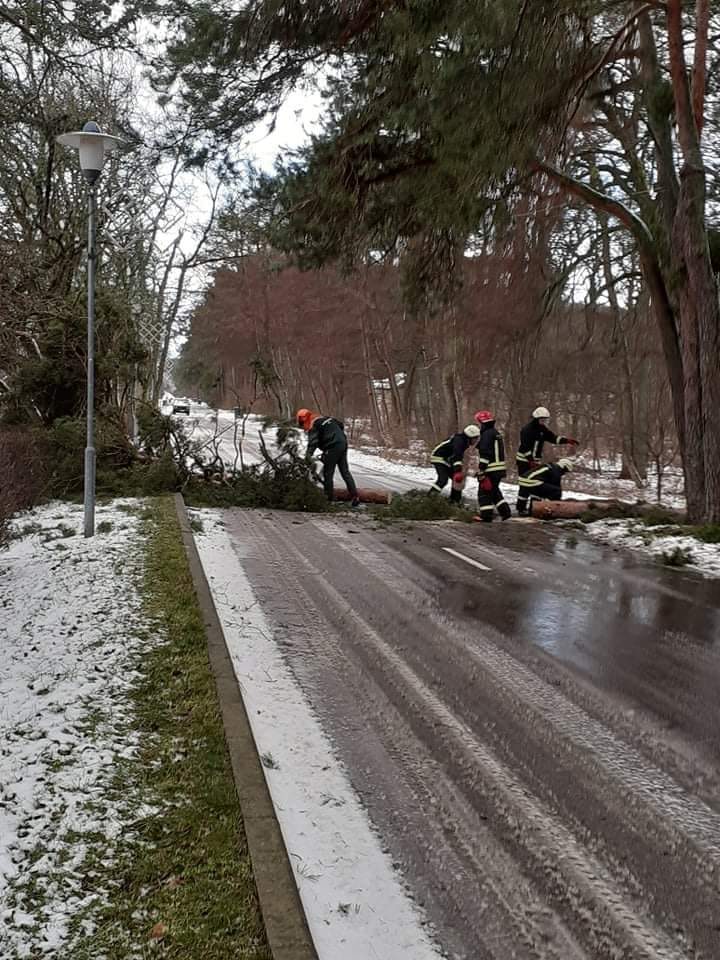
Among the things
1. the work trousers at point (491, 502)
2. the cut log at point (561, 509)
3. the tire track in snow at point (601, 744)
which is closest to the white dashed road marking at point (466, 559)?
the tire track in snow at point (601, 744)

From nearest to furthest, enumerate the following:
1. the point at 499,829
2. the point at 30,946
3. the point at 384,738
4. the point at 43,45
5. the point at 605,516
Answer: the point at 30,946
the point at 499,829
the point at 384,738
the point at 43,45
the point at 605,516

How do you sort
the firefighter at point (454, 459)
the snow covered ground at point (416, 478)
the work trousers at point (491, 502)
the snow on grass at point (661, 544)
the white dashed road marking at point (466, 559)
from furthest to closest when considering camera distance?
the snow covered ground at point (416, 478) < the firefighter at point (454, 459) < the work trousers at point (491, 502) < the snow on grass at point (661, 544) < the white dashed road marking at point (466, 559)

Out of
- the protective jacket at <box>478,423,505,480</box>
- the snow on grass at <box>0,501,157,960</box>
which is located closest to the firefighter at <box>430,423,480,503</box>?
the protective jacket at <box>478,423,505,480</box>

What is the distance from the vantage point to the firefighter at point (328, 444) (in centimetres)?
1439

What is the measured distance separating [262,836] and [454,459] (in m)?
12.2

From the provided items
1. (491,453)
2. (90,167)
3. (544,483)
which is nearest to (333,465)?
(491,453)

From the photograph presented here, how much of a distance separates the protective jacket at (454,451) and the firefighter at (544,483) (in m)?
1.36

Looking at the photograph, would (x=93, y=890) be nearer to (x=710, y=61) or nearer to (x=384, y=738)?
(x=384, y=738)

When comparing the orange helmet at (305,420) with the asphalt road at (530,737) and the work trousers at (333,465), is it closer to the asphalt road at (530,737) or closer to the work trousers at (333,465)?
the work trousers at (333,465)

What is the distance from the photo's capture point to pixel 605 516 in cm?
1364

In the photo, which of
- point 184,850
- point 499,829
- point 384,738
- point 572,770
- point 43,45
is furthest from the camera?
point 43,45

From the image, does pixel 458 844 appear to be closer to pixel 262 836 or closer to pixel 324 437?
pixel 262 836

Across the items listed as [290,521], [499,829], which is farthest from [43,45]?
[499,829]

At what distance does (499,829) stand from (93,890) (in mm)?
1820
